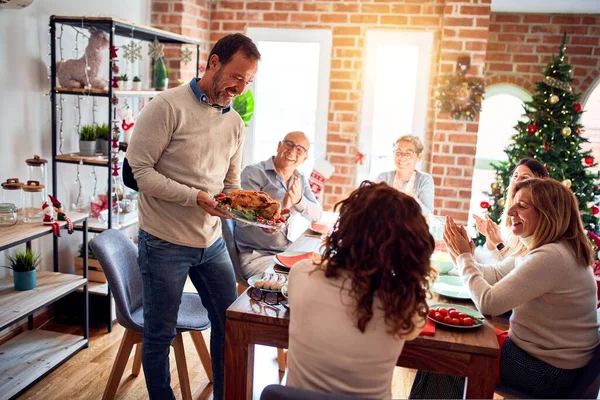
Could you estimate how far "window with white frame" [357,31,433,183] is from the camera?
14.8ft

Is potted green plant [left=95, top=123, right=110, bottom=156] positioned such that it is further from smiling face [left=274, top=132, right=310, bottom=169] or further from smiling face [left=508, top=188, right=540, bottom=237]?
smiling face [left=508, top=188, right=540, bottom=237]

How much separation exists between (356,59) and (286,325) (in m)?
3.29

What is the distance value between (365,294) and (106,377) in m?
1.96

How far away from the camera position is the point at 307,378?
139 cm

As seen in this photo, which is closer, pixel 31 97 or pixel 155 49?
pixel 31 97

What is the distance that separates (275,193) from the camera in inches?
121

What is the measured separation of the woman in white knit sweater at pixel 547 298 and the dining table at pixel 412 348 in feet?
0.45

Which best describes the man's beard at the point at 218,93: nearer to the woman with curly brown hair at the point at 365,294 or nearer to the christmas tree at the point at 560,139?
the woman with curly brown hair at the point at 365,294

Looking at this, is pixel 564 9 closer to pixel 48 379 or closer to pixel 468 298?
pixel 468 298

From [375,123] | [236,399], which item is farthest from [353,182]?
[236,399]

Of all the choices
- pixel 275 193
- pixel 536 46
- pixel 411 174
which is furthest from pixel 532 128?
pixel 275 193

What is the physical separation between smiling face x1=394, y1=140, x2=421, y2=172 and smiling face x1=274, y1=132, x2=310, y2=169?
0.74 meters

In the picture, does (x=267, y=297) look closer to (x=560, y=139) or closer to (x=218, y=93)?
(x=218, y=93)

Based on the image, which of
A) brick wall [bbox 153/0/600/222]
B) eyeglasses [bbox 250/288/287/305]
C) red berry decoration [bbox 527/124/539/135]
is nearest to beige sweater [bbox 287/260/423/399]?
eyeglasses [bbox 250/288/287/305]
